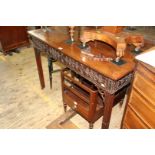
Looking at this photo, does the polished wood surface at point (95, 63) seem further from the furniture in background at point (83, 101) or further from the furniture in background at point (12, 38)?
the furniture in background at point (12, 38)

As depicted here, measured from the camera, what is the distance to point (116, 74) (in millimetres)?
1317

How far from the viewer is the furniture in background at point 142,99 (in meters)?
1.14

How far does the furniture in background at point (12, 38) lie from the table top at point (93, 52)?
1.52m

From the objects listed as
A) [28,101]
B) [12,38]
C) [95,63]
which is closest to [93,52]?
[95,63]

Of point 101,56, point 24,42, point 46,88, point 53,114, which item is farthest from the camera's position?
point 24,42

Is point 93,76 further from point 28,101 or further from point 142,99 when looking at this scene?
point 28,101

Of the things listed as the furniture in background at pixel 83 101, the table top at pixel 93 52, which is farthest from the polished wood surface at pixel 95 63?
the furniture in background at pixel 83 101

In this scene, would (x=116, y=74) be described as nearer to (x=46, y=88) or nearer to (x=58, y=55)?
(x=58, y=55)

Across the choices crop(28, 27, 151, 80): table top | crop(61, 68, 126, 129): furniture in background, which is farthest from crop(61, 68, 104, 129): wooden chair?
crop(28, 27, 151, 80): table top

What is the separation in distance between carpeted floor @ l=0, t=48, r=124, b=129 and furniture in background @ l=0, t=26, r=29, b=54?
0.40m

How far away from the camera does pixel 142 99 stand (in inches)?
50.3

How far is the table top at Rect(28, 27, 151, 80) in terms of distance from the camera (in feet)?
4.47
